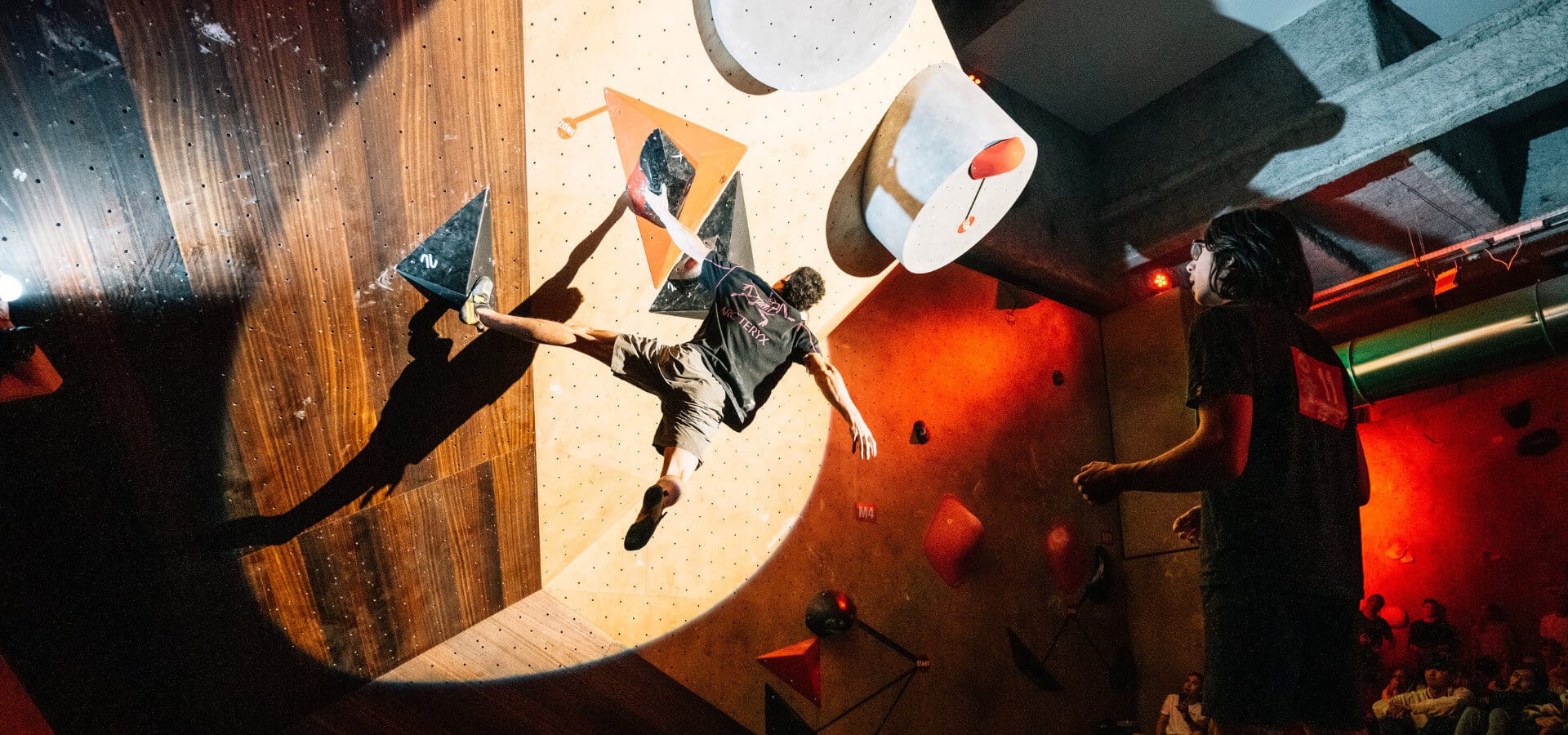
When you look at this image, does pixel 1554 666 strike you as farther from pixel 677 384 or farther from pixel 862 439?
pixel 677 384

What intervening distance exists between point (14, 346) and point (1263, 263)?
2.61 meters

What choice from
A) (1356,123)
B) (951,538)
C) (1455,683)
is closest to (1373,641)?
(1455,683)

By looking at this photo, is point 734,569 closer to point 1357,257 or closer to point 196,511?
point 196,511

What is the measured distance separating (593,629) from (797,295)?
162 cm

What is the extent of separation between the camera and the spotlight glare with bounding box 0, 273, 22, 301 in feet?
5.36

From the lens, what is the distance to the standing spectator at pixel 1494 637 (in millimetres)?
4855

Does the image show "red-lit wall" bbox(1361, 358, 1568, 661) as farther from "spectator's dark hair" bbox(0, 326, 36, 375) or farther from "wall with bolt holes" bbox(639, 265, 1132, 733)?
"spectator's dark hair" bbox(0, 326, 36, 375)

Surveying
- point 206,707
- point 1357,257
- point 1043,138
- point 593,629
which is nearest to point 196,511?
point 206,707

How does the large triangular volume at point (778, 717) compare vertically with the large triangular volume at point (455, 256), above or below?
below

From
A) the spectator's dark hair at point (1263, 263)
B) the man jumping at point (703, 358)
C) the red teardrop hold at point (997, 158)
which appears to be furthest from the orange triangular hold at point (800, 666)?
the spectator's dark hair at point (1263, 263)

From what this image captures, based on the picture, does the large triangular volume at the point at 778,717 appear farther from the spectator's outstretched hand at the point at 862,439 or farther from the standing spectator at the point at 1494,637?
the standing spectator at the point at 1494,637

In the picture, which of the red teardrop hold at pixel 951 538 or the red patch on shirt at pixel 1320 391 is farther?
the red teardrop hold at pixel 951 538

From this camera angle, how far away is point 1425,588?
17.7ft

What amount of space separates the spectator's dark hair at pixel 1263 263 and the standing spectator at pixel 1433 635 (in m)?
5.07
